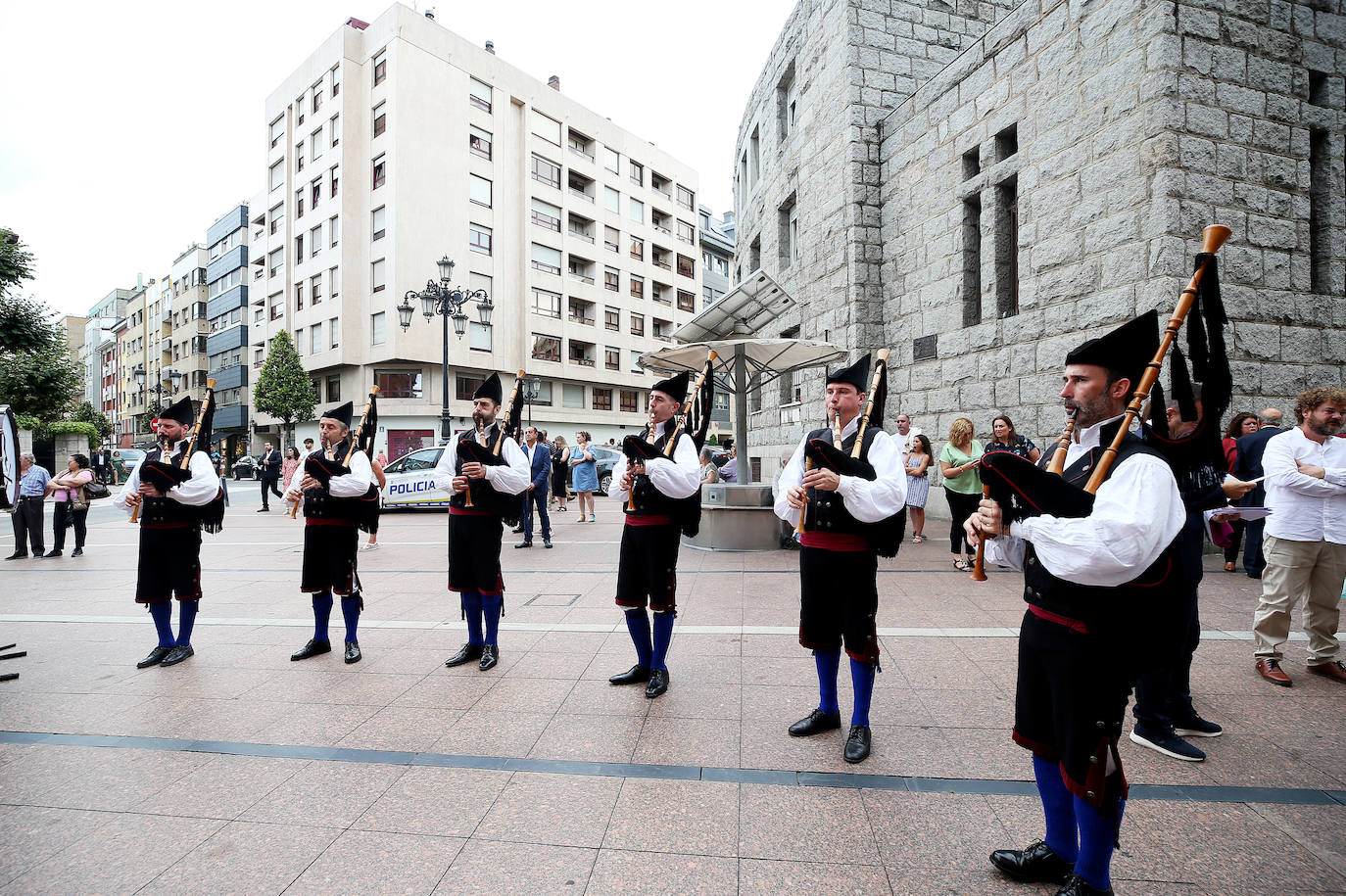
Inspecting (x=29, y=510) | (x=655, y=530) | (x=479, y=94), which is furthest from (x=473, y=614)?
(x=479, y=94)

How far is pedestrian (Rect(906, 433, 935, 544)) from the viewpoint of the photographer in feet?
31.9

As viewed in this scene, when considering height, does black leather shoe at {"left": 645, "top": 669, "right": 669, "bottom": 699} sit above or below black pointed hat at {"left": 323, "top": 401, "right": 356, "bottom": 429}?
below

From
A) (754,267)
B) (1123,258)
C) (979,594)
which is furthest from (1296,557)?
(754,267)

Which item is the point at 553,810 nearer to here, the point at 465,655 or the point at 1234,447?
the point at 465,655

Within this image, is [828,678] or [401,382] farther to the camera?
[401,382]

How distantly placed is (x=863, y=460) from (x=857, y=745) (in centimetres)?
150

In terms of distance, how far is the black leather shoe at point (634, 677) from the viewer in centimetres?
464

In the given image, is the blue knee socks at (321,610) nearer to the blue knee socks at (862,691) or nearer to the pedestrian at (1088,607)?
the blue knee socks at (862,691)

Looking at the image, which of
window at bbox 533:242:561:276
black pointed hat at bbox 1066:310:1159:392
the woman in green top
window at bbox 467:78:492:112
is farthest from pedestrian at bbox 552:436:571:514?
window at bbox 467:78:492:112

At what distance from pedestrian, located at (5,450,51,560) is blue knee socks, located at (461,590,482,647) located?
408 inches

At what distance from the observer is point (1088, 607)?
2.27 metres

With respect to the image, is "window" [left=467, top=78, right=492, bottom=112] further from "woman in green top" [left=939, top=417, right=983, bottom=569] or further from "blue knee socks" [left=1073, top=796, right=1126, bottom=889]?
"blue knee socks" [left=1073, top=796, right=1126, bottom=889]

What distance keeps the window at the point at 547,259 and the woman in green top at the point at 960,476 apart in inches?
1358

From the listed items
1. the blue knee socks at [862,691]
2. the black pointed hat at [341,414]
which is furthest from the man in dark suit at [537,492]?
the blue knee socks at [862,691]
